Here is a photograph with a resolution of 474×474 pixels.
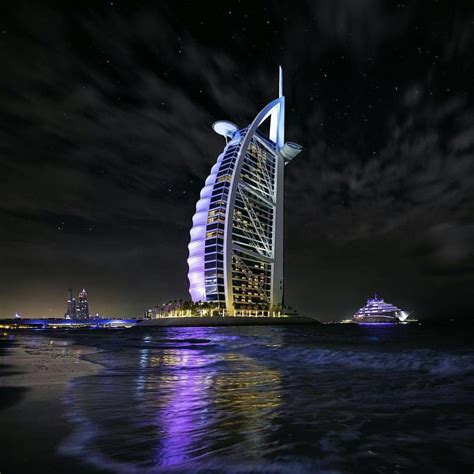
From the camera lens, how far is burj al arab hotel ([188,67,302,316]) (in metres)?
115

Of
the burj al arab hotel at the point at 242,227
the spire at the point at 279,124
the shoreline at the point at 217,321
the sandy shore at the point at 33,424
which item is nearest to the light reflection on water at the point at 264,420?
the sandy shore at the point at 33,424

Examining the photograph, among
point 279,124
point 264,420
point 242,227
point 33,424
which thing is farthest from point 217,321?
point 33,424

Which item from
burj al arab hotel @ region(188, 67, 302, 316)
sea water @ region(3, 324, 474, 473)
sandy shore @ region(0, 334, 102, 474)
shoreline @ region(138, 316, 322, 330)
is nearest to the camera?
sandy shore @ region(0, 334, 102, 474)

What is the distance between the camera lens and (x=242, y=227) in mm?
128750

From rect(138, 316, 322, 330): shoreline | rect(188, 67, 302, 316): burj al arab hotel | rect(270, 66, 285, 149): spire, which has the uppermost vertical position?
rect(270, 66, 285, 149): spire

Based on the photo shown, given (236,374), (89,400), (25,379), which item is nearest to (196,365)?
(236,374)

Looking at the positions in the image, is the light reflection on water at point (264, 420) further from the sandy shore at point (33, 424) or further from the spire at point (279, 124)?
the spire at point (279, 124)

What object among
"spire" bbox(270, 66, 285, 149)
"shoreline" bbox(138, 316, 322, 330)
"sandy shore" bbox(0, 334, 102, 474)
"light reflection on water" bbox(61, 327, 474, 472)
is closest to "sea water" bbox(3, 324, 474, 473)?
"light reflection on water" bbox(61, 327, 474, 472)

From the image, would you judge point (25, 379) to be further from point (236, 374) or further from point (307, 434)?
point (307, 434)

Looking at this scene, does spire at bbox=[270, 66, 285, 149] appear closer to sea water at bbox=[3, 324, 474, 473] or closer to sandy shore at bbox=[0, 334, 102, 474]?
sea water at bbox=[3, 324, 474, 473]

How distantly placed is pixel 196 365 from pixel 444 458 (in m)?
12.6

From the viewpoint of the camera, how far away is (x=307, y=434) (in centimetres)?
644

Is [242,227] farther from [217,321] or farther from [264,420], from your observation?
[264,420]

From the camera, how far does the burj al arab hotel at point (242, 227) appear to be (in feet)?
378
